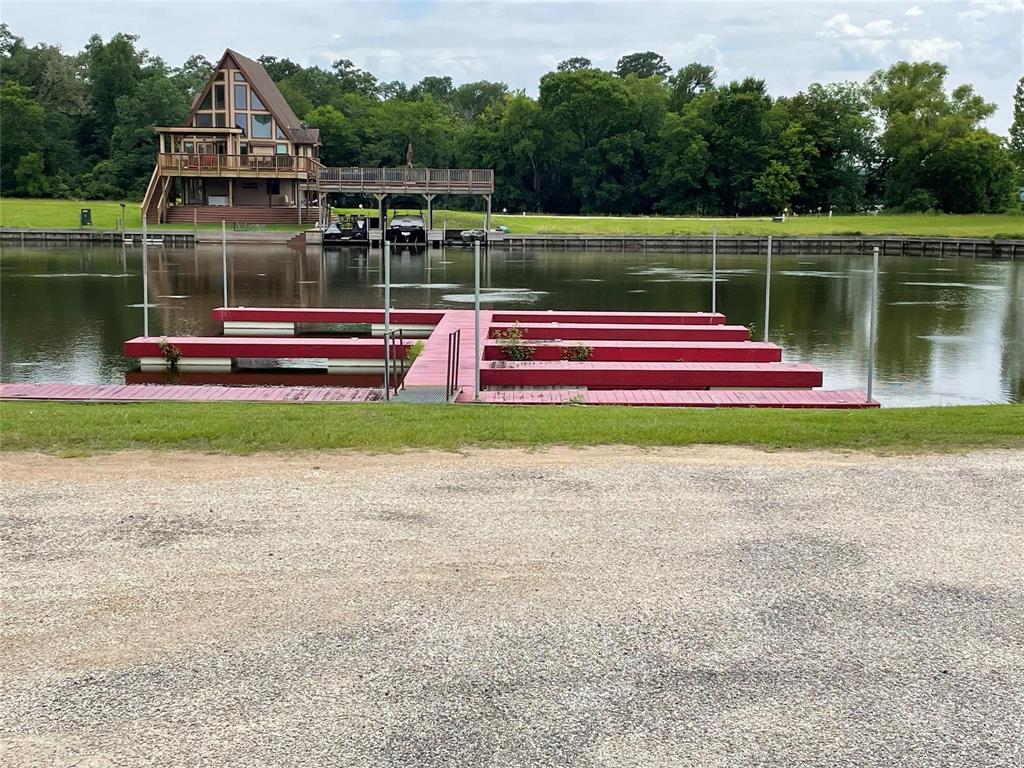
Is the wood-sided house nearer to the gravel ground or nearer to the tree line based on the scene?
the tree line

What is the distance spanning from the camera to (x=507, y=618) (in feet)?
17.2

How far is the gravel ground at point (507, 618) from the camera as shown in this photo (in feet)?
13.7

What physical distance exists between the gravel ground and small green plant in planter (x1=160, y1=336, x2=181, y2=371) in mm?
10577

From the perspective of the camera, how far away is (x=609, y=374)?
16.0 m

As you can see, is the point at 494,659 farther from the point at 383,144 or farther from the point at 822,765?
the point at 383,144

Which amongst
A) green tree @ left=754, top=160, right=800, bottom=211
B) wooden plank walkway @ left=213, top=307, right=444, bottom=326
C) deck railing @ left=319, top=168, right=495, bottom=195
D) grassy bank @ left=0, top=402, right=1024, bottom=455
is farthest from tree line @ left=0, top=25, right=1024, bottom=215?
grassy bank @ left=0, top=402, right=1024, bottom=455

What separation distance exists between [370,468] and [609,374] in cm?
822

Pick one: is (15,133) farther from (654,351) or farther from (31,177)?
(654,351)

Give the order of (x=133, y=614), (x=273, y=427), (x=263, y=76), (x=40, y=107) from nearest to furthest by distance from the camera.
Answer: (x=133, y=614) → (x=273, y=427) → (x=263, y=76) → (x=40, y=107)

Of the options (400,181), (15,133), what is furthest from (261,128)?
(15,133)

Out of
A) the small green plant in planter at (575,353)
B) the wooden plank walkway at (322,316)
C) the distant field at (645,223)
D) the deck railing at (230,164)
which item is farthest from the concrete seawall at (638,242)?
the small green plant in planter at (575,353)

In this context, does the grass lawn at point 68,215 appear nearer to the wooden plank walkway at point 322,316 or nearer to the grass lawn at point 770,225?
the grass lawn at point 770,225

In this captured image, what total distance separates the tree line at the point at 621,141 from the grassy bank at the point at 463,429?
81.1 m

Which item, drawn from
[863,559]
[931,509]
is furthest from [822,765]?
[931,509]
